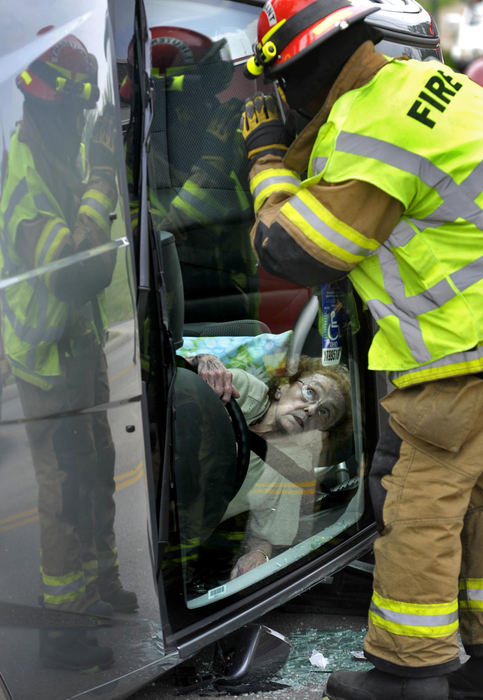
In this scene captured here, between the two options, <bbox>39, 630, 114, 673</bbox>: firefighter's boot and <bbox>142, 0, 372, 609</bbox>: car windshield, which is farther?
<bbox>142, 0, 372, 609</bbox>: car windshield

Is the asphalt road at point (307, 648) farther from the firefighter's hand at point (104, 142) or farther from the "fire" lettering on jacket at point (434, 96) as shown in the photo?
the "fire" lettering on jacket at point (434, 96)

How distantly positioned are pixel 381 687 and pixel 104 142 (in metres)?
1.48

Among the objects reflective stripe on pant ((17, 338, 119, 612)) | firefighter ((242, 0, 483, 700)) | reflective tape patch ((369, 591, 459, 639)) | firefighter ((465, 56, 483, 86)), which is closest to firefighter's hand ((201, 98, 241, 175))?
firefighter ((242, 0, 483, 700))

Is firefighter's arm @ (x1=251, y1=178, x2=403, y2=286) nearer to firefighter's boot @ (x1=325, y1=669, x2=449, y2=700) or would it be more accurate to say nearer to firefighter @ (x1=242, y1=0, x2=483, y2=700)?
firefighter @ (x1=242, y1=0, x2=483, y2=700)

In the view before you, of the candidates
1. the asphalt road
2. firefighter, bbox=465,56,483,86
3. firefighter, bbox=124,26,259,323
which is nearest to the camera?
firefighter, bbox=124,26,259,323

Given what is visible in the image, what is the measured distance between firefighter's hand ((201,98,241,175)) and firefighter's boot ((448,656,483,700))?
1476mm

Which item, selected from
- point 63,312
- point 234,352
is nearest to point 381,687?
point 234,352

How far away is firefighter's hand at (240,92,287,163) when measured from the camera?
2.20 m

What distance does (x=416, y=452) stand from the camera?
212 cm

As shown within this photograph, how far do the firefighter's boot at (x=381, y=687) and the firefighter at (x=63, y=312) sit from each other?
2.51 ft

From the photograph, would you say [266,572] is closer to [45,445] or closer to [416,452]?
[416,452]

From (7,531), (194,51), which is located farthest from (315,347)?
(7,531)

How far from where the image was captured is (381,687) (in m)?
2.19

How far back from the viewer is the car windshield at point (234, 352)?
2.16 meters
